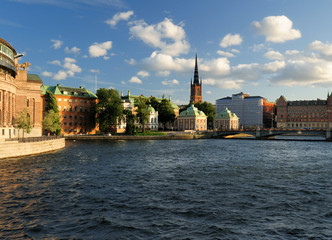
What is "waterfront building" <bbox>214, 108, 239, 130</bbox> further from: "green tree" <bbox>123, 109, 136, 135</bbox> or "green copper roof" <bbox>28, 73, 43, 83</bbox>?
"green copper roof" <bbox>28, 73, 43, 83</bbox>

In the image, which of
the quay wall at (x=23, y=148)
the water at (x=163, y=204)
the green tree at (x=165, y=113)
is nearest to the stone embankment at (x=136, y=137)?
the green tree at (x=165, y=113)

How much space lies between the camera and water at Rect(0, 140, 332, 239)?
17672mm

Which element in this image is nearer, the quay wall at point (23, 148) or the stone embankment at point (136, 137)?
the quay wall at point (23, 148)

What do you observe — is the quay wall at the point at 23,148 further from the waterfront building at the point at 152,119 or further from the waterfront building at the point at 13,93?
the waterfront building at the point at 152,119

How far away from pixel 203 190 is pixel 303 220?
1015 cm

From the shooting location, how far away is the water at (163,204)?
58.0 feet

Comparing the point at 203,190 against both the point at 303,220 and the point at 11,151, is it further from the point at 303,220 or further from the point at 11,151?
the point at 11,151

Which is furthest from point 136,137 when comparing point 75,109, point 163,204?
point 163,204

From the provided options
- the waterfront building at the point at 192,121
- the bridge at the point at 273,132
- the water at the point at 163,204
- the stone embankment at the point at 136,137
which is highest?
the waterfront building at the point at 192,121

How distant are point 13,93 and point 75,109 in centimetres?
6340

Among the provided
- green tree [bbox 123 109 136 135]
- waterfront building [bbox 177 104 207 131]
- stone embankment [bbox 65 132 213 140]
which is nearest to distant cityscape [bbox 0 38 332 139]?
waterfront building [bbox 177 104 207 131]

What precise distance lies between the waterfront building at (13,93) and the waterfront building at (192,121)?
315ft

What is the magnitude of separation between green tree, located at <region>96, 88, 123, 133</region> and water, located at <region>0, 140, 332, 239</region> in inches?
3429

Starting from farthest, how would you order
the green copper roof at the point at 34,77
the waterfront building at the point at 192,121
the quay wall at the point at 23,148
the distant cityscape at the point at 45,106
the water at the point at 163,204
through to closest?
the waterfront building at the point at 192,121, the green copper roof at the point at 34,77, the distant cityscape at the point at 45,106, the quay wall at the point at 23,148, the water at the point at 163,204
